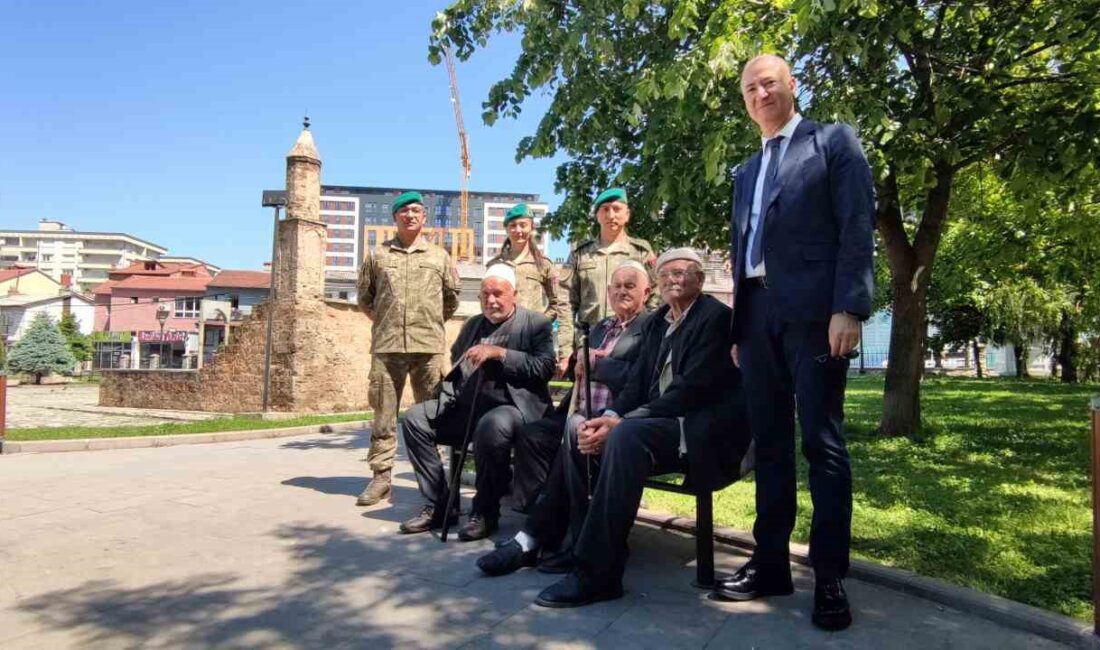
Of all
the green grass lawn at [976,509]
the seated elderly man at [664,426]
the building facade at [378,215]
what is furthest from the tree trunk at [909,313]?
the building facade at [378,215]

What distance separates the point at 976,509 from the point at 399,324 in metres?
4.21

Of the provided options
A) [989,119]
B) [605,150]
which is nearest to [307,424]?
[605,150]

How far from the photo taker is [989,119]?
757 centimetres

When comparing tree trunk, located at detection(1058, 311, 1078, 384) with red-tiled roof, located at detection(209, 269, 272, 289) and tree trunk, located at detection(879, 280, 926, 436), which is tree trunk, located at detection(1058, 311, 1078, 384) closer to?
tree trunk, located at detection(879, 280, 926, 436)

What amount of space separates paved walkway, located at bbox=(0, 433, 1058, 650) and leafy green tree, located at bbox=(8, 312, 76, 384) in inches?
1963

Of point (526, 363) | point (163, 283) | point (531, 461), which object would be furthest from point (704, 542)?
point (163, 283)

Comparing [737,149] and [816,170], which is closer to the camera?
[816,170]

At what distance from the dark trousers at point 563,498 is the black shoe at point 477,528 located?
547 millimetres

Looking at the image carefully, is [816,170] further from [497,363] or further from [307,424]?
[307,424]

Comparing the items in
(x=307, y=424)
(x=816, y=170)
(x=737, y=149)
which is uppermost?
(x=737, y=149)

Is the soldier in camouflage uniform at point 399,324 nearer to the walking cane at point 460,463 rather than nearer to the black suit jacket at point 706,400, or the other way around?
the walking cane at point 460,463

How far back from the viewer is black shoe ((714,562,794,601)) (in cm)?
303

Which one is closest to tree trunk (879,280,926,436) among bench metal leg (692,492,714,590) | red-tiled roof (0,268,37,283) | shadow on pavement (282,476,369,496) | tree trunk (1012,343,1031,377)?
shadow on pavement (282,476,369,496)

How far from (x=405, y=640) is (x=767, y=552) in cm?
160
